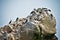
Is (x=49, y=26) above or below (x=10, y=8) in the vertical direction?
below

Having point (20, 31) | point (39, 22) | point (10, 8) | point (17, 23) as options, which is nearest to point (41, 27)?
point (39, 22)

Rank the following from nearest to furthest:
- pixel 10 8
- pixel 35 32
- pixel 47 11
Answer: pixel 35 32 → pixel 47 11 → pixel 10 8

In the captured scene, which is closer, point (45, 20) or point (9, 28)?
point (45, 20)

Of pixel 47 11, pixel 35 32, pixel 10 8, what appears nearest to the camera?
pixel 35 32

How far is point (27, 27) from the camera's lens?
117 centimetres

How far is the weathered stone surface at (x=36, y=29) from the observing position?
117cm

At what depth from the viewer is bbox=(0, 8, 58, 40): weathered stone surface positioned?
3.83 ft

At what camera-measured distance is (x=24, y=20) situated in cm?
134

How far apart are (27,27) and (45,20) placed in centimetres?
15

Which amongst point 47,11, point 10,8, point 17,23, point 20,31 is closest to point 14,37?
point 20,31

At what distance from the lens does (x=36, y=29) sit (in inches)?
45.9

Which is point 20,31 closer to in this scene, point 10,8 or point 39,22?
point 39,22

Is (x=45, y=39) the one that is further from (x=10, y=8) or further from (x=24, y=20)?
(x=10, y=8)

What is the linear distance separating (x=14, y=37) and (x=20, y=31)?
0.06 meters
